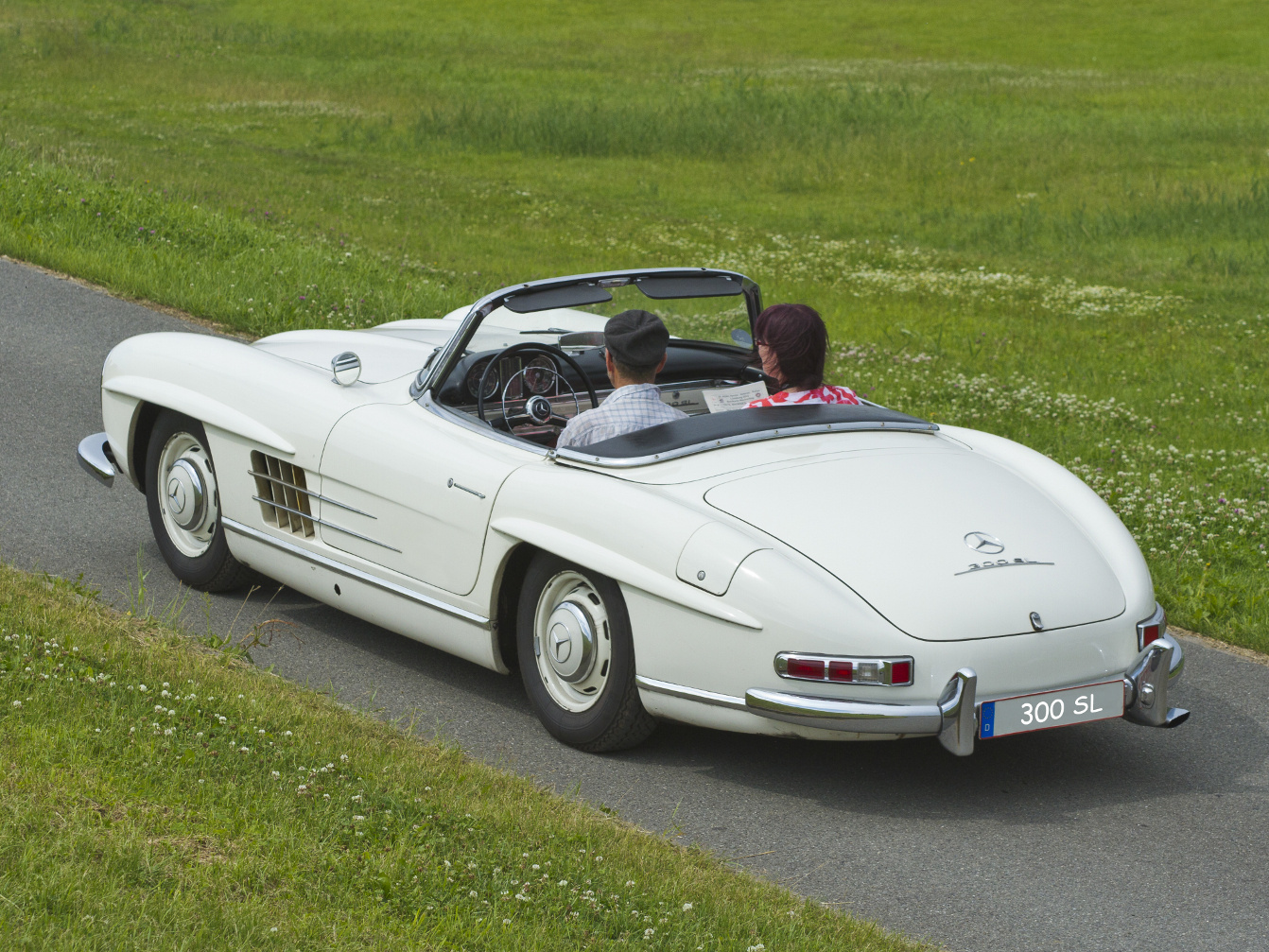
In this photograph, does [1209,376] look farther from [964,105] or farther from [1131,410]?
[964,105]

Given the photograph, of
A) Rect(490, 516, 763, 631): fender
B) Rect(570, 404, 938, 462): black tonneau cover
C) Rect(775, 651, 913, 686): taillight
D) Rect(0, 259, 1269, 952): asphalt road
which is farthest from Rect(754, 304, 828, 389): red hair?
Rect(775, 651, 913, 686): taillight

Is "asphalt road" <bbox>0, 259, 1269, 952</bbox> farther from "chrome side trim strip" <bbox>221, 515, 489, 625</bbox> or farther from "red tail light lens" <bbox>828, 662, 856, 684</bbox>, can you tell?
"red tail light lens" <bbox>828, 662, 856, 684</bbox>

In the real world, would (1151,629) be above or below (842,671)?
below

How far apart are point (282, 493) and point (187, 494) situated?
0.66 metres

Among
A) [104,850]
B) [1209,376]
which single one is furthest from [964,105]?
[104,850]

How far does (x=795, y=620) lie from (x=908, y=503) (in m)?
0.69

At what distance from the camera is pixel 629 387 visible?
542 centimetres

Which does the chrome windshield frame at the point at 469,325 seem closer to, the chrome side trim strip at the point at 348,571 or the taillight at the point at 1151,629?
the chrome side trim strip at the point at 348,571

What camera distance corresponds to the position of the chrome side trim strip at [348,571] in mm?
5410

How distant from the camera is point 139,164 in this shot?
18109mm

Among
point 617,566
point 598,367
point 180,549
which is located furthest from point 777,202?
point 617,566

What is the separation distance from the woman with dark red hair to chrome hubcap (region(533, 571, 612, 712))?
111cm

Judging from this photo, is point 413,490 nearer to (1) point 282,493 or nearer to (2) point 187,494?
(1) point 282,493

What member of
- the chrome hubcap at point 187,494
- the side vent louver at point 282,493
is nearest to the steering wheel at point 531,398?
the side vent louver at point 282,493
